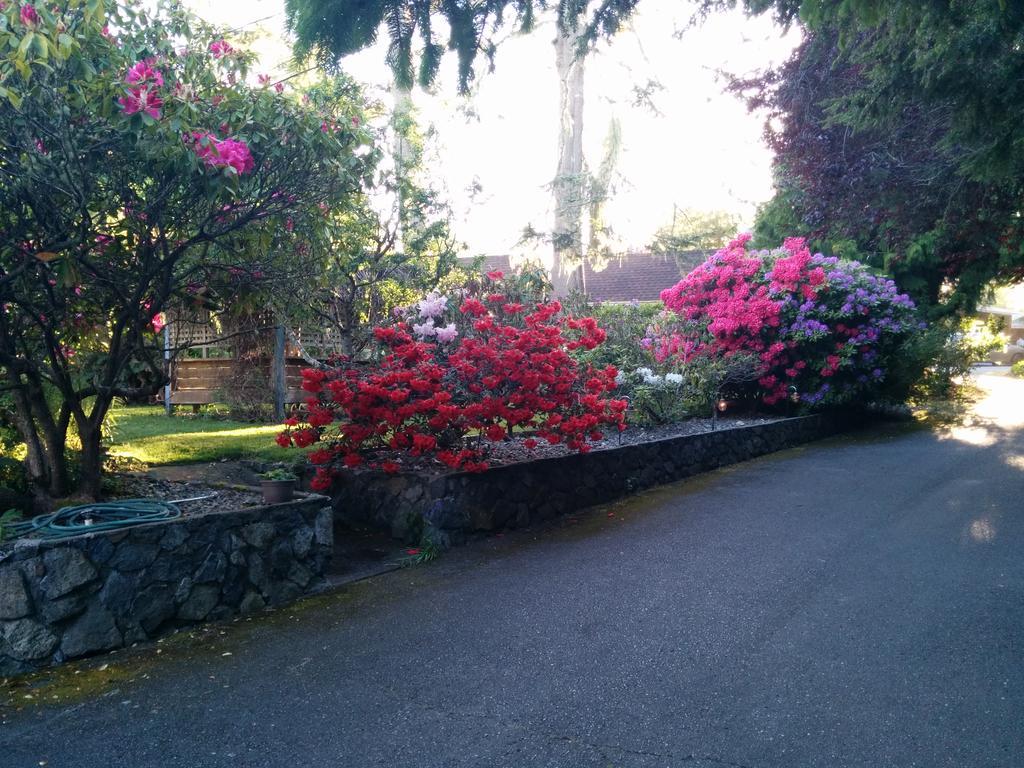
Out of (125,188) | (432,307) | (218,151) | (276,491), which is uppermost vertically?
(218,151)

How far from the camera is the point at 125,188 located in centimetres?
536

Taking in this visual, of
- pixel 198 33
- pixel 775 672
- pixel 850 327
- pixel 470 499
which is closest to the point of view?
pixel 775 672

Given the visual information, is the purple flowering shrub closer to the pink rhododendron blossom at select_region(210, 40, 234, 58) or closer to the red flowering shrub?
the red flowering shrub

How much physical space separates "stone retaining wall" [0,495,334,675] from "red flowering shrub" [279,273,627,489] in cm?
129

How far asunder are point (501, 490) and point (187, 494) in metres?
2.62

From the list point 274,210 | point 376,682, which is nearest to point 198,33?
point 274,210

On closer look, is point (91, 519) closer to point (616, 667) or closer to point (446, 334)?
point (616, 667)

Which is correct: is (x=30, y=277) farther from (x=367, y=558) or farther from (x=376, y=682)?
(x=376, y=682)

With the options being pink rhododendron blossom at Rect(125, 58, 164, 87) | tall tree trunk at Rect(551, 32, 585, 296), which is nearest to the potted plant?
pink rhododendron blossom at Rect(125, 58, 164, 87)

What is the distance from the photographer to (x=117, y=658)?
459 cm

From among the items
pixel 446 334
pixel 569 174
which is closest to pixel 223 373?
pixel 446 334

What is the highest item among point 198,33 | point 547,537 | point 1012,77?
point 198,33

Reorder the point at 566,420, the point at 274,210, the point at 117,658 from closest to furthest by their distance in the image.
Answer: the point at 117,658, the point at 274,210, the point at 566,420

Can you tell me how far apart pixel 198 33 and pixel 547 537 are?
469cm
